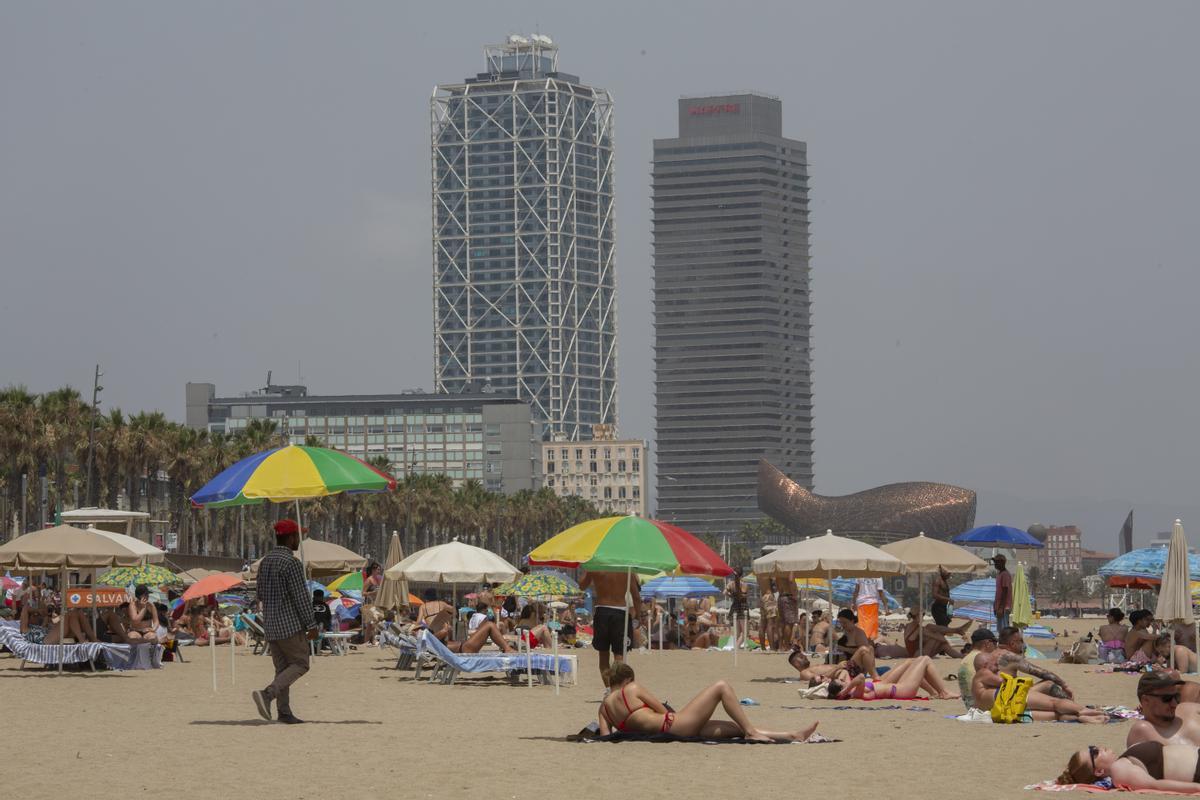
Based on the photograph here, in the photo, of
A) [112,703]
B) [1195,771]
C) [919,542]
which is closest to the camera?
[1195,771]

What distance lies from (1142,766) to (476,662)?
11351 millimetres

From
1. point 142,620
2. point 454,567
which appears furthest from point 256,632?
point 454,567

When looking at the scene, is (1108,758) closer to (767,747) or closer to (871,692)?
(767,747)

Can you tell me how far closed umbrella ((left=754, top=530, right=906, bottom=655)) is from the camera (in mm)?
22797

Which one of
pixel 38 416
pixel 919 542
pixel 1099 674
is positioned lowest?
pixel 1099 674

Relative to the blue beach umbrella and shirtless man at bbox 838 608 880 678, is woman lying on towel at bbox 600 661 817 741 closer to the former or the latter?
shirtless man at bbox 838 608 880 678

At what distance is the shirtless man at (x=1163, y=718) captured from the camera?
10.3m

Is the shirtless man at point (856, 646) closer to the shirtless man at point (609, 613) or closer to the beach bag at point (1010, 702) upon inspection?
the shirtless man at point (609, 613)

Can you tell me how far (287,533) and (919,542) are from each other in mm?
16029

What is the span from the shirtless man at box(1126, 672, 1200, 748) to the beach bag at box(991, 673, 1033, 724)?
4556 millimetres

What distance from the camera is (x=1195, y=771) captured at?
10.2 metres

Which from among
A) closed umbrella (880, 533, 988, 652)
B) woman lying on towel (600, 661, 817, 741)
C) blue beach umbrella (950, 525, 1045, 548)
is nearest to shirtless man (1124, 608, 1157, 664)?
closed umbrella (880, 533, 988, 652)

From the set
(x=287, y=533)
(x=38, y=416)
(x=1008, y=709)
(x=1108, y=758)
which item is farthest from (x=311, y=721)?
(x=38, y=416)

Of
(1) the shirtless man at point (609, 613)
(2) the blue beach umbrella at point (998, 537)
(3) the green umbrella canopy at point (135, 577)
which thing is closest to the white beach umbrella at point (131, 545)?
(1) the shirtless man at point (609, 613)
